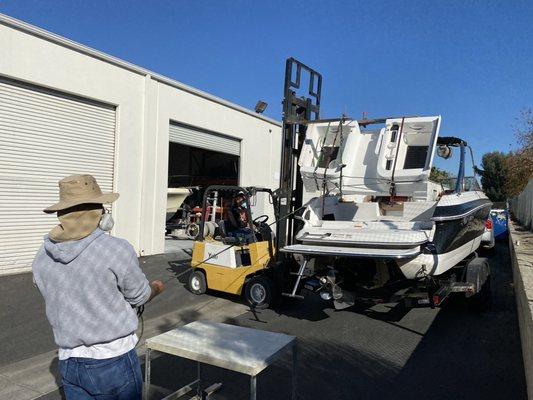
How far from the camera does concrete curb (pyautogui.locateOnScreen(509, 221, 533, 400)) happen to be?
376 centimetres

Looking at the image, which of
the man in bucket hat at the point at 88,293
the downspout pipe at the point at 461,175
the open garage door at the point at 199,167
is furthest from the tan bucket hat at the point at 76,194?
the open garage door at the point at 199,167

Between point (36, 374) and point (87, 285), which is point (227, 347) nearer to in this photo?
point (87, 285)

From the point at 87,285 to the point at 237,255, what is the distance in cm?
606

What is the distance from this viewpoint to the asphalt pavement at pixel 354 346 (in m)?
4.52

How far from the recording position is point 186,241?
16.5 metres

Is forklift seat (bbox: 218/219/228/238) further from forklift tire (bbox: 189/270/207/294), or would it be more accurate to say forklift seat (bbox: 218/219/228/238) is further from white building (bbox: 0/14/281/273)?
white building (bbox: 0/14/281/273)

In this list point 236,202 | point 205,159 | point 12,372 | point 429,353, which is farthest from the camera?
point 205,159

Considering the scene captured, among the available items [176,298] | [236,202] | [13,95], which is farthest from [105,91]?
[176,298]

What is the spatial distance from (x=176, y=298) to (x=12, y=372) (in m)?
3.74

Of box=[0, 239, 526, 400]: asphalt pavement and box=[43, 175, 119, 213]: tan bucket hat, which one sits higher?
box=[43, 175, 119, 213]: tan bucket hat

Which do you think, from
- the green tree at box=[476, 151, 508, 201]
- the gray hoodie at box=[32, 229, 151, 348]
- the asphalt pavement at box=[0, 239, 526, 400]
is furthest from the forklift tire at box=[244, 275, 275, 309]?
the green tree at box=[476, 151, 508, 201]

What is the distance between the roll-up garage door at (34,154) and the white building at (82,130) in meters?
0.02

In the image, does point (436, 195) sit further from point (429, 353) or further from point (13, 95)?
point (13, 95)

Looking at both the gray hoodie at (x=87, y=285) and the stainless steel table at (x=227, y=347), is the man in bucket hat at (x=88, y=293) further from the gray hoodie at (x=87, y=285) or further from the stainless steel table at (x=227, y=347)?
the stainless steel table at (x=227, y=347)
